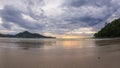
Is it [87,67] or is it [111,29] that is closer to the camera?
[87,67]

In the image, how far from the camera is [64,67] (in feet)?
25.8

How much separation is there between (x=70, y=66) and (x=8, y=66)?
2517mm

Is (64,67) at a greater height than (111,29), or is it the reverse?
(111,29)

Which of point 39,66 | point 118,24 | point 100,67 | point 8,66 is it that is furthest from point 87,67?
point 118,24

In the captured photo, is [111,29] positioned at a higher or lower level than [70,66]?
higher

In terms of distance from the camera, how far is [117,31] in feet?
229

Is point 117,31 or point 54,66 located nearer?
point 54,66

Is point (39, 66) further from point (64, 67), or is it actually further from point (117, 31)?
point (117, 31)

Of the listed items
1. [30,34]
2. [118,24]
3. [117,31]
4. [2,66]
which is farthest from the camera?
[118,24]

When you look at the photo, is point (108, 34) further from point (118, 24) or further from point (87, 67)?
point (87, 67)

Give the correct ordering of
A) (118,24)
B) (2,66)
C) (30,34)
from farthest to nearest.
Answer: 1. (118,24)
2. (30,34)
3. (2,66)

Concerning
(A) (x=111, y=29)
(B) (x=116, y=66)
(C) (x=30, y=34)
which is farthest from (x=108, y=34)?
(B) (x=116, y=66)

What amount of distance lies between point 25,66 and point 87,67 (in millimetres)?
2523

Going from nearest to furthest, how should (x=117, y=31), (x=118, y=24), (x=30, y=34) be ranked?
(x=30, y=34) < (x=117, y=31) < (x=118, y=24)
